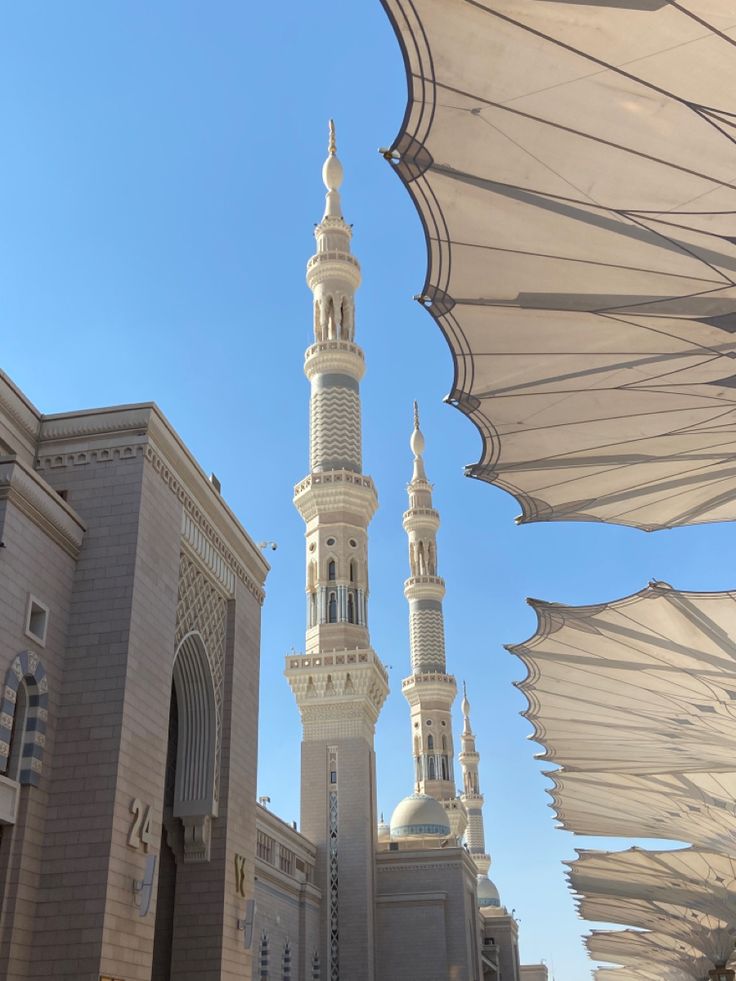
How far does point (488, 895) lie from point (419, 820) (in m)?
20.1

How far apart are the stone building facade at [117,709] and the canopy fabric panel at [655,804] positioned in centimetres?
1298

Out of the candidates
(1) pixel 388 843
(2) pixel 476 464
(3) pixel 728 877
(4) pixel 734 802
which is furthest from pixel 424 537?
(2) pixel 476 464

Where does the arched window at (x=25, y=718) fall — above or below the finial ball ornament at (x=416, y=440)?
below

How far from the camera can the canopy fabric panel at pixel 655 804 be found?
2556cm

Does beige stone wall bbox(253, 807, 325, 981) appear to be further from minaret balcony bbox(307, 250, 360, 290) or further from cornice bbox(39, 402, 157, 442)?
minaret balcony bbox(307, 250, 360, 290)

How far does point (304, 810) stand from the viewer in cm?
3191

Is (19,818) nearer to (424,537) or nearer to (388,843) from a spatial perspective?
(388,843)

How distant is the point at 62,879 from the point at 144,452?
5153mm

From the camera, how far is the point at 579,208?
10.3 metres

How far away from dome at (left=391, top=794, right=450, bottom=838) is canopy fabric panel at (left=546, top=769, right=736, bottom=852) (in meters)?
6.26

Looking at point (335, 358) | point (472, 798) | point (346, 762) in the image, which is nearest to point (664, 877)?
point (346, 762)

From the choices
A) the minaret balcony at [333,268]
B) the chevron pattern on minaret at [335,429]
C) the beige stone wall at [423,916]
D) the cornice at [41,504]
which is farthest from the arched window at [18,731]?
the minaret balcony at [333,268]

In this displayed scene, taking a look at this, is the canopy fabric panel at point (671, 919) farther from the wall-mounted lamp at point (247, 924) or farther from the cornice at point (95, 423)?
the cornice at point (95, 423)

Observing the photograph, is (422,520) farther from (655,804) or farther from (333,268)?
(655,804)
